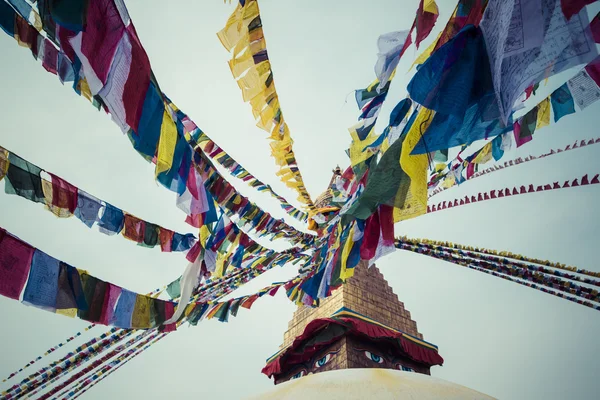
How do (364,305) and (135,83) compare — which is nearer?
(135,83)

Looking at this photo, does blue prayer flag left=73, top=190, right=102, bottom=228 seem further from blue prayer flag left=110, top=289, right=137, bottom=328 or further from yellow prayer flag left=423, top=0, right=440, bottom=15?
yellow prayer flag left=423, top=0, right=440, bottom=15

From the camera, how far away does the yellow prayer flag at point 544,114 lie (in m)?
3.95

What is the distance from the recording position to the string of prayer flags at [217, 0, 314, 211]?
12.6 feet

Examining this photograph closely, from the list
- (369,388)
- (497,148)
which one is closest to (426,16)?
(497,148)

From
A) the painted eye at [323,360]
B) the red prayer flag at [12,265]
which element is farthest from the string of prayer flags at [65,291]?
the painted eye at [323,360]

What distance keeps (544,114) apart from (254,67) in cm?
313

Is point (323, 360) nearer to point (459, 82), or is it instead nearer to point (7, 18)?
point (459, 82)

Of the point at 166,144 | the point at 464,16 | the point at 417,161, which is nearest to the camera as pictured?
the point at 464,16

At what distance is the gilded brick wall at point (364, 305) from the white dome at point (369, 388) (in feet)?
9.56

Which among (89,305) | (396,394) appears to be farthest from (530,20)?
(396,394)

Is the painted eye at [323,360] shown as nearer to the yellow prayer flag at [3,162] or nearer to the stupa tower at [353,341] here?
the stupa tower at [353,341]

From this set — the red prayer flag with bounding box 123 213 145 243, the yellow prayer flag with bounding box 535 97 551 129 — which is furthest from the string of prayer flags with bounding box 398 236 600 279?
the red prayer flag with bounding box 123 213 145 243

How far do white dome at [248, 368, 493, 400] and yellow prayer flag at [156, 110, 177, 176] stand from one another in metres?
3.98

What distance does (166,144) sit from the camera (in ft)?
10.8
